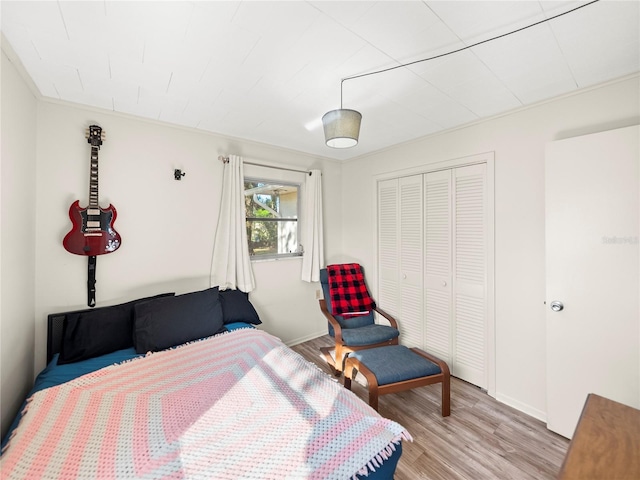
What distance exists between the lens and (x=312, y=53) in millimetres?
1544

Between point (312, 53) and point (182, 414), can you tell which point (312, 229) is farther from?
point (182, 414)

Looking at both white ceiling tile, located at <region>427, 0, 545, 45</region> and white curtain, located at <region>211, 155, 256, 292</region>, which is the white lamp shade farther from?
white curtain, located at <region>211, 155, 256, 292</region>

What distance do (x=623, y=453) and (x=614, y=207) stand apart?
5.10 feet

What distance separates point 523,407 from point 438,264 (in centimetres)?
136

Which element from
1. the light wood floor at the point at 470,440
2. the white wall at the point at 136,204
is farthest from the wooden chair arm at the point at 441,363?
the white wall at the point at 136,204

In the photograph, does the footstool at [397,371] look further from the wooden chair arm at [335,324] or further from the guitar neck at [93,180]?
the guitar neck at [93,180]

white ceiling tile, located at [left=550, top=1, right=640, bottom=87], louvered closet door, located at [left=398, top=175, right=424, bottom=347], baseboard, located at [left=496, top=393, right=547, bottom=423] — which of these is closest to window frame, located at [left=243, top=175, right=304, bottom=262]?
louvered closet door, located at [left=398, top=175, right=424, bottom=347]

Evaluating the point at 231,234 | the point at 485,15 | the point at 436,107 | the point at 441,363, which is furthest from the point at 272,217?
the point at 485,15

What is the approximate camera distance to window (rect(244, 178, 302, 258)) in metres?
3.26

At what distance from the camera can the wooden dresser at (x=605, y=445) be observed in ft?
2.66

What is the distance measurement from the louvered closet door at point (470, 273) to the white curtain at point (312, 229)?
1.60 metres

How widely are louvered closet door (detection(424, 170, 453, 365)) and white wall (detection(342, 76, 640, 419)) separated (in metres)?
0.42

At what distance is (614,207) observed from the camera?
1766 mm

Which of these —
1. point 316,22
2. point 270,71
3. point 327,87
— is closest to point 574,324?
point 327,87
